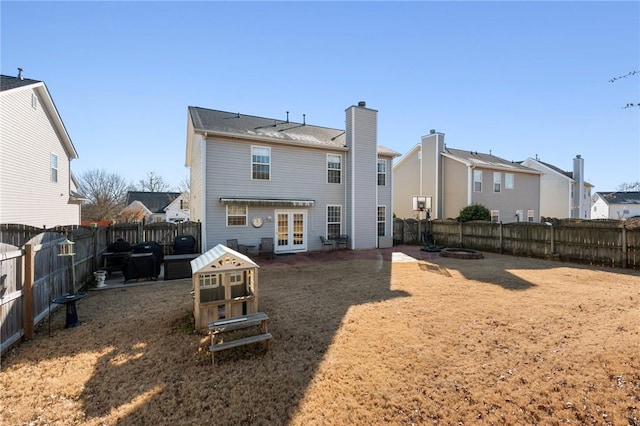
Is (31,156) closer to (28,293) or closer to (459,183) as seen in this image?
(28,293)

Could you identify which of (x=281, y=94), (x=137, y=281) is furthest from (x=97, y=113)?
(x=137, y=281)

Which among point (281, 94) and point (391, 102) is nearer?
point (281, 94)

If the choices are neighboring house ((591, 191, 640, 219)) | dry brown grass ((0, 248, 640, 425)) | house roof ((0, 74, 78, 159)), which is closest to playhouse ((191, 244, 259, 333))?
dry brown grass ((0, 248, 640, 425))

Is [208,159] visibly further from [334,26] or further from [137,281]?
[334,26]

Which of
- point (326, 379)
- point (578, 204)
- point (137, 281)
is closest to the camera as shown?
point (326, 379)

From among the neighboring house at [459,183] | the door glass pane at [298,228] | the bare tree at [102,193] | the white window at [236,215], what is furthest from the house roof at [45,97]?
the neighboring house at [459,183]

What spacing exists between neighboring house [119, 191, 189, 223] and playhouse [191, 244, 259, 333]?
115ft

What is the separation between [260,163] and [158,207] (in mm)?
36460

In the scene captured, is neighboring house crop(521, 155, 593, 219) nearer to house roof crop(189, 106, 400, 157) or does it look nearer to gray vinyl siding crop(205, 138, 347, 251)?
house roof crop(189, 106, 400, 157)

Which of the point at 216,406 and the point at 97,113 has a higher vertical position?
the point at 97,113

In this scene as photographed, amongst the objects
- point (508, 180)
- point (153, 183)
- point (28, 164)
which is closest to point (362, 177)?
point (28, 164)

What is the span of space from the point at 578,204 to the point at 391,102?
26.1m

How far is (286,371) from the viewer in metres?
3.70

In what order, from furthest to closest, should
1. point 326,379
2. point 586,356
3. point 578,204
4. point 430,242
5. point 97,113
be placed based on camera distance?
point 578,204
point 430,242
point 97,113
point 586,356
point 326,379
